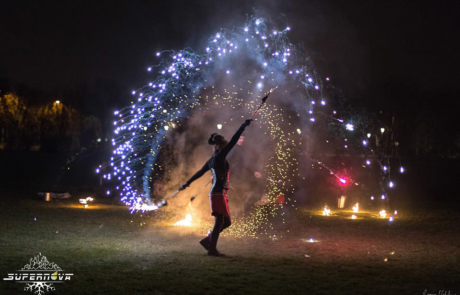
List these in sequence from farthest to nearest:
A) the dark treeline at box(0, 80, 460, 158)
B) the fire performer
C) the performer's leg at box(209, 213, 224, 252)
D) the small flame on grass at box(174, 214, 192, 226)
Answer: the dark treeline at box(0, 80, 460, 158) < the small flame on grass at box(174, 214, 192, 226) < the fire performer < the performer's leg at box(209, 213, 224, 252)

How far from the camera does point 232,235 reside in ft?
39.6

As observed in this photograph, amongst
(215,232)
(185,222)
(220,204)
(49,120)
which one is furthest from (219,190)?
(49,120)

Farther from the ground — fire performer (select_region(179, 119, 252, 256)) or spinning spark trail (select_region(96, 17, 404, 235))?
spinning spark trail (select_region(96, 17, 404, 235))

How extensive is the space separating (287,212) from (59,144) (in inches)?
1900

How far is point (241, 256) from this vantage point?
9.33m

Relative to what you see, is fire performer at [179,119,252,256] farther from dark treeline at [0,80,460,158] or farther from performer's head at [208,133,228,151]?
dark treeline at [0,80,460,158]

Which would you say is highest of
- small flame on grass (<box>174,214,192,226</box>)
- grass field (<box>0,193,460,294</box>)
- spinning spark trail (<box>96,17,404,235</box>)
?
spinning spark trail (<box>96,17,404,235</box>)

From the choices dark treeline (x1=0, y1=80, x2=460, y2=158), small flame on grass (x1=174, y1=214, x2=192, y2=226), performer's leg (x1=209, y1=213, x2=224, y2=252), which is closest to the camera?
performer's leg (x1=209, y1=213, x2=224, y2=252)

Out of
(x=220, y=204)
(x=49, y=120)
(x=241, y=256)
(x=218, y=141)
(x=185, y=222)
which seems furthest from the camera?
(x=49, y=120)

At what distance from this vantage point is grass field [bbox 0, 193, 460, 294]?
23.1 ft

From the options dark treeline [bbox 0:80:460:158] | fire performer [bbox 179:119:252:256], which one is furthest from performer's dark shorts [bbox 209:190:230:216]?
dark treeline [bbox 0:80:460:158]

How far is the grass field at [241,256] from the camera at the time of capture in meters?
7.04

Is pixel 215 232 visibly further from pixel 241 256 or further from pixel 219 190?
pixel 219 190

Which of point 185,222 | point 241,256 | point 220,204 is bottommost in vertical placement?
point 241,256
